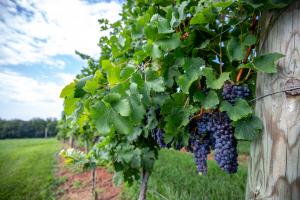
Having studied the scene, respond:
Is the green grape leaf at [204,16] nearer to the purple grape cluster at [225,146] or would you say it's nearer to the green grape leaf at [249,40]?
the green grape leaf at [249,40]

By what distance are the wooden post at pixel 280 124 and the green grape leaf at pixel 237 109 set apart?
0.10 m

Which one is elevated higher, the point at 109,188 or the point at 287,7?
the point at 287,7

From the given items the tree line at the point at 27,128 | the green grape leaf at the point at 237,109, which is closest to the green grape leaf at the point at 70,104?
the green grape leaf at the point at 237,109

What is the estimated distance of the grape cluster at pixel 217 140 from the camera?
1.35m

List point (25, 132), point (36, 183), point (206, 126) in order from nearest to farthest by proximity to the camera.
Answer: point (206, 126), point (36, 183), point (25, 132)

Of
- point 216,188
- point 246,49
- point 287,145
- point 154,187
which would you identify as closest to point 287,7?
point 246,49

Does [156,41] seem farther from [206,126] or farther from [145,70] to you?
[206,126]

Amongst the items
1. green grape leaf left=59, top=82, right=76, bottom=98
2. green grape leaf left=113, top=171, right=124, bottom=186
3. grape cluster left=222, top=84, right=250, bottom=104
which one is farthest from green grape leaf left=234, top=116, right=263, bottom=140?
green grape leaf left=113, top=171, right=124, bottom=186

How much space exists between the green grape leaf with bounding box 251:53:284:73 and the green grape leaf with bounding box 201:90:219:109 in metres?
0.25

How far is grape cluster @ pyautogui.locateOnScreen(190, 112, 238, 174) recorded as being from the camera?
1351 mm

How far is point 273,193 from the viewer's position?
118cm

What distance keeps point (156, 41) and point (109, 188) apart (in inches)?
246

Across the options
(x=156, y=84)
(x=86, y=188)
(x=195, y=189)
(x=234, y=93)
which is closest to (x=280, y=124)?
(x=234, y=93)

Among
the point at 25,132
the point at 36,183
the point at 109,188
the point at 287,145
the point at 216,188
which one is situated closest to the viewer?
the point at 287,145
